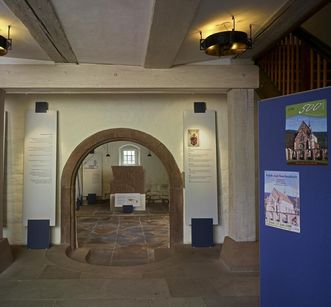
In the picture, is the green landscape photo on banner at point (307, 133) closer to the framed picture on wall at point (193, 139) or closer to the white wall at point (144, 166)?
the framed picture on wall at point (193, 139)

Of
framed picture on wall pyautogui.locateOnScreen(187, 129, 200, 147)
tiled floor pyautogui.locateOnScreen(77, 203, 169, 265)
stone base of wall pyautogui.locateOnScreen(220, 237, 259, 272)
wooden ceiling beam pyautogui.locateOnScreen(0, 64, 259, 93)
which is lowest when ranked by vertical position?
tiled floor pyautogui.locateOnScreen(77, 203, 169, 265)

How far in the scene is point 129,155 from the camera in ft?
61.4

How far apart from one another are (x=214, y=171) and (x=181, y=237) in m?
1.33

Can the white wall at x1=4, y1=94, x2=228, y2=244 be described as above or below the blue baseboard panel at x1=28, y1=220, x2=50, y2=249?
above

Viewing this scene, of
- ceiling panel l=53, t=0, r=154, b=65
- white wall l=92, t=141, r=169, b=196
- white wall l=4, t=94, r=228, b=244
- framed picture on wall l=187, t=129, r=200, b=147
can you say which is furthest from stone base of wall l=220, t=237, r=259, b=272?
white wall l=92, t=141, r=169, b=196

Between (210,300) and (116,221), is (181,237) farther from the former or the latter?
(116,221)

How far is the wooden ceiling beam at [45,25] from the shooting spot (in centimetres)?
297

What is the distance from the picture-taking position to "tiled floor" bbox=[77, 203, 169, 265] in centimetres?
664

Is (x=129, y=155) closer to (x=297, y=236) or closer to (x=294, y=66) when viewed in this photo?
(x=294, y=66)

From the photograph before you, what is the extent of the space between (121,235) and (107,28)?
6426mm

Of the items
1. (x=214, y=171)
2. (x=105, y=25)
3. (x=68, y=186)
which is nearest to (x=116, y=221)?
(x=68, y=186)

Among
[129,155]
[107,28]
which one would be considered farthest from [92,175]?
[107,28]

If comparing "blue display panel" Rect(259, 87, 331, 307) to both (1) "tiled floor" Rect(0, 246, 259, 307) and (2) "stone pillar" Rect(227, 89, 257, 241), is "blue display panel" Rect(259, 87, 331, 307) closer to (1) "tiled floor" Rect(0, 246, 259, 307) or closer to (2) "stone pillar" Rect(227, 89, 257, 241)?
(1) "tiled floor" Rect(0, 246, 259, 307)

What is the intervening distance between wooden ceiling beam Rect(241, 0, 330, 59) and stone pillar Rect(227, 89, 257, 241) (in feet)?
2.74
